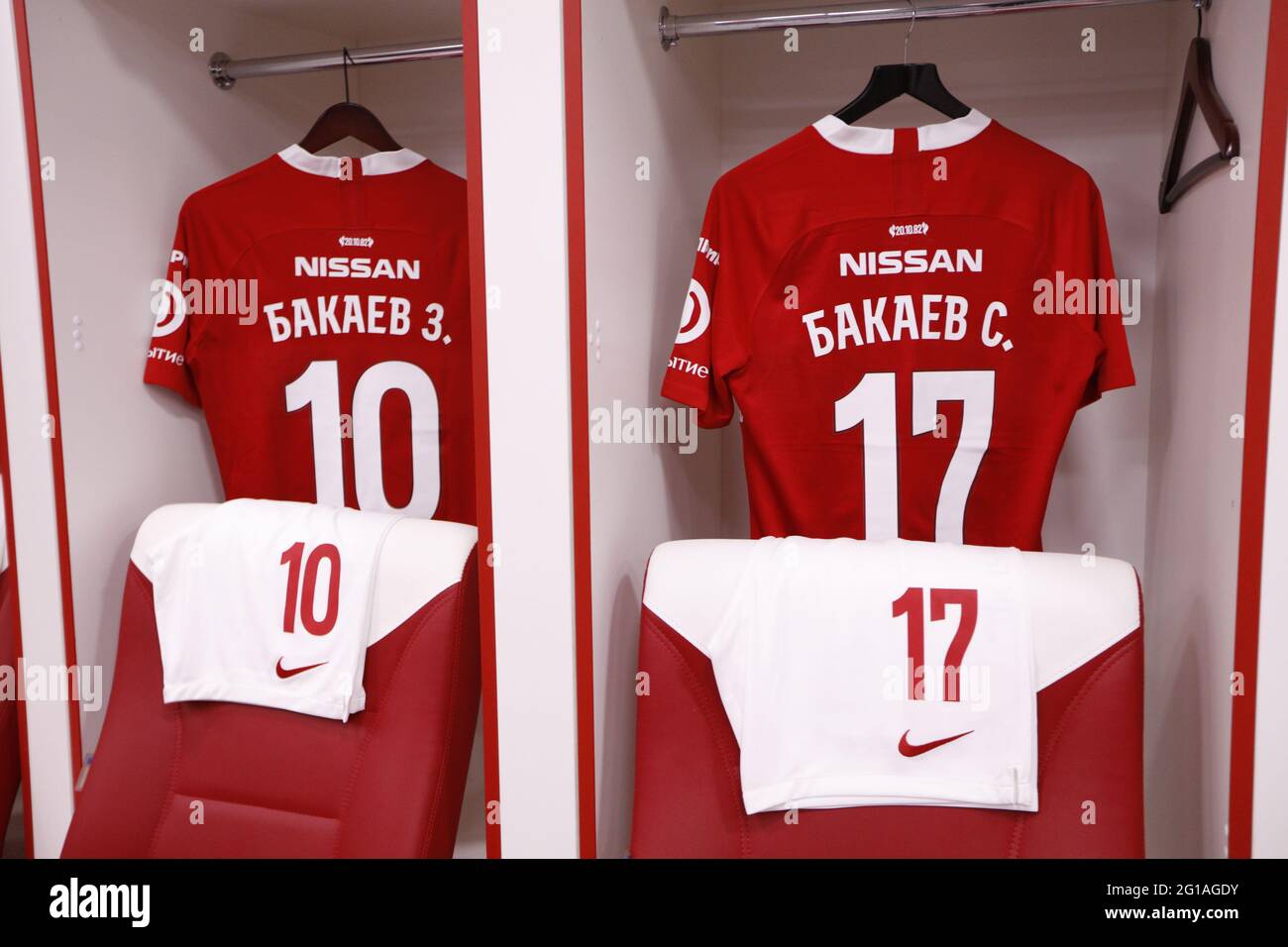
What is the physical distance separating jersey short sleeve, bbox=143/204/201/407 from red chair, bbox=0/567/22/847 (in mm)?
401

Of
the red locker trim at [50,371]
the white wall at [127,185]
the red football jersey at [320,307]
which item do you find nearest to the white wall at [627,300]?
the red football jersey at [320,307]

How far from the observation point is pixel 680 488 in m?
1.65

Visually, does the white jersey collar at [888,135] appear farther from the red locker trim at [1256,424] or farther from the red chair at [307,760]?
the red chair at [307,760]

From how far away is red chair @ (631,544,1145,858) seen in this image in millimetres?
1126

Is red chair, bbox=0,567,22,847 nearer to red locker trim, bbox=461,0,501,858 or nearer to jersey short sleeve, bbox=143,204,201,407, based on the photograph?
jersey short sleeve, bbox=143,204,201,407

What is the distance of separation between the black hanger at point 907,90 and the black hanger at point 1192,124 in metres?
0.29

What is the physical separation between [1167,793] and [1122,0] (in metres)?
1.15

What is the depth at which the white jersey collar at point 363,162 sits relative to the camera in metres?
1.66

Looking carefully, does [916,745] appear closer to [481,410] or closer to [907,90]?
[481,410]

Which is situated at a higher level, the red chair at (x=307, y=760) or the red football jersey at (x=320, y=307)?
the red football jersey at (x=320, y=307)

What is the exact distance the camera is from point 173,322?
1.63 m

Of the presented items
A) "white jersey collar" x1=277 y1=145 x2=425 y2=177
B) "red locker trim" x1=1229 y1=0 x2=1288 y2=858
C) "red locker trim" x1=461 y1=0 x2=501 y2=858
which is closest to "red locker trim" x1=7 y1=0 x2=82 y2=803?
"white jersey collar" x1=277 y1=145 x2=425 y2=177

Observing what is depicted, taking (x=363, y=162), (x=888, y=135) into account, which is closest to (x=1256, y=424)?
(x=888, y=135)
